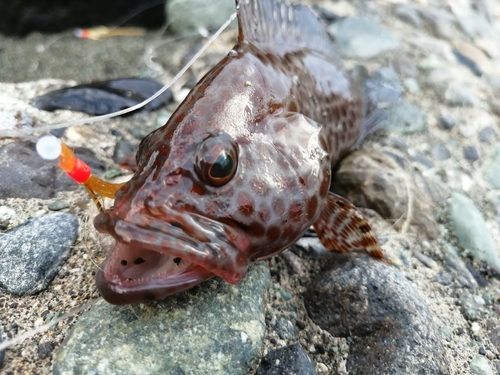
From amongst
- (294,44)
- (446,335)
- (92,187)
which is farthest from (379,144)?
(92,187)

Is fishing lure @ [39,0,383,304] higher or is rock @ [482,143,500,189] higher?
fishing lure @ [39,0,383,304]

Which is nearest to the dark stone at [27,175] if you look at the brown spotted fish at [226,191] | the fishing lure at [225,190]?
the fishing lure at [225,190]

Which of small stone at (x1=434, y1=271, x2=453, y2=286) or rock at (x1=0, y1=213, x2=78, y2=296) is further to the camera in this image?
small stone at (x1=434, y1=271, x2=453, y2=286)

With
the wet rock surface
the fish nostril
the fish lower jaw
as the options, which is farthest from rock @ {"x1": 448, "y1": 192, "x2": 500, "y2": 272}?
the fish nostril

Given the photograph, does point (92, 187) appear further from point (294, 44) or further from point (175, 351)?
point (294, 44)

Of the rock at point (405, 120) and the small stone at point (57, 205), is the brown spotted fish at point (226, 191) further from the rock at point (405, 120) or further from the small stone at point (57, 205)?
the rock at point (405, 120)

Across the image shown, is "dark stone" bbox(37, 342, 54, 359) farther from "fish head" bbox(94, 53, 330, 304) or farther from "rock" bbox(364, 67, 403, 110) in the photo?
"rock" bbox(364, 67, 403, 110)
